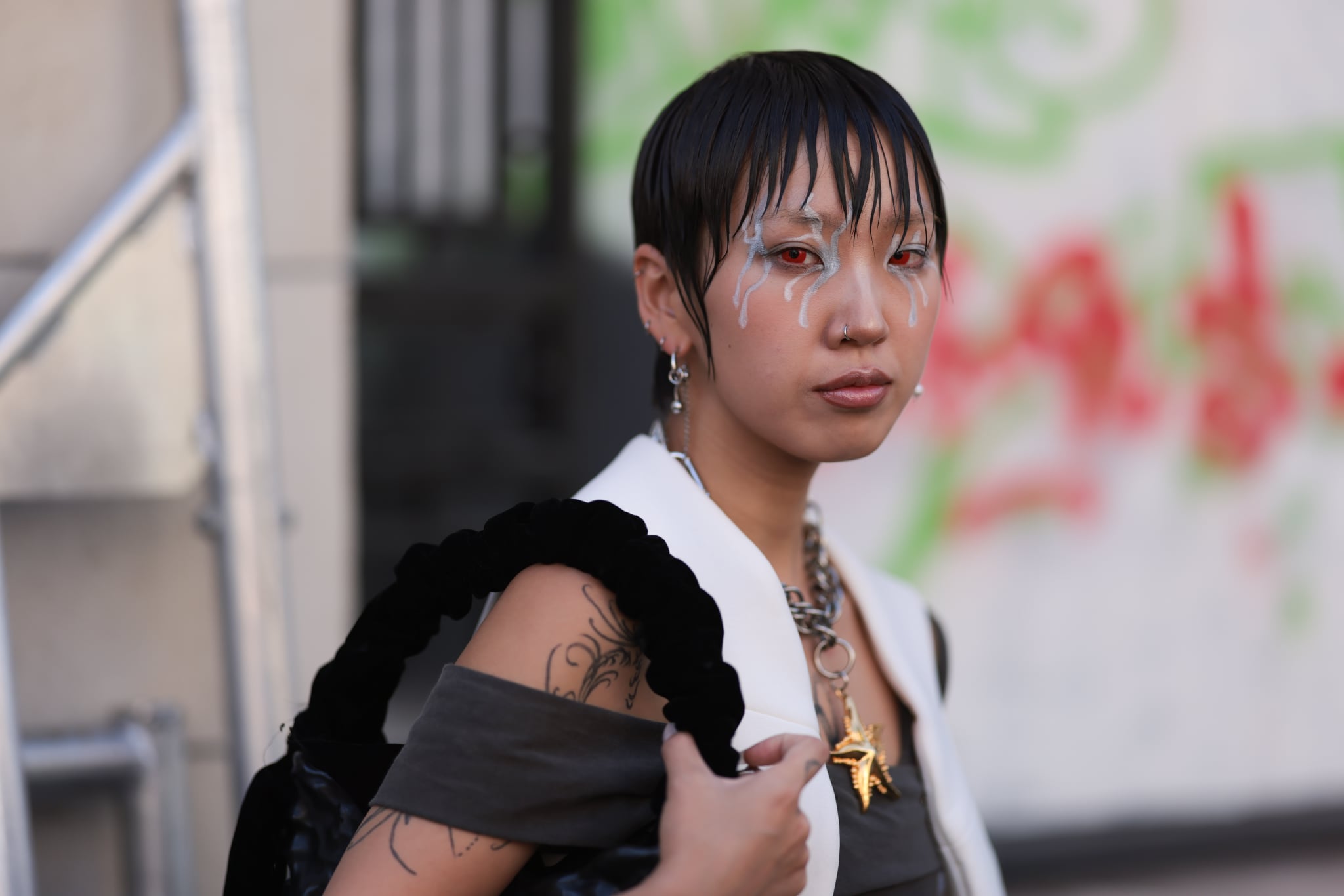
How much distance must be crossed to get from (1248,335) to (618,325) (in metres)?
1.81

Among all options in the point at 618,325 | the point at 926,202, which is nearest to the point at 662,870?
the point at 926,202

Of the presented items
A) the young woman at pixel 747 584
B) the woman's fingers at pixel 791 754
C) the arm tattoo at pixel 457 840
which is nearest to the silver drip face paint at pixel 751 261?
the young woman at pixel 747 584

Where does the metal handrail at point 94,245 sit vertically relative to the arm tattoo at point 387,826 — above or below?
above

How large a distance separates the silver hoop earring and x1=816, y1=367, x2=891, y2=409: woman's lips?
0.66ft

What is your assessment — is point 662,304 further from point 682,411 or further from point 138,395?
point 138,395

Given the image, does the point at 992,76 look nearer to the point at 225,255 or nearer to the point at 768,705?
the point at 225,255

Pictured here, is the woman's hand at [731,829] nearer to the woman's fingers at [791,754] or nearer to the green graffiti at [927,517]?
the woman's fingers at [791,754]

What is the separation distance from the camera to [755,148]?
1.37 meters

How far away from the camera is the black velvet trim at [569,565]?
119 cm

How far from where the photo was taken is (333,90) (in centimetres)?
260

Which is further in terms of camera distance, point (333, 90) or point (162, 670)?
point (333, 90)

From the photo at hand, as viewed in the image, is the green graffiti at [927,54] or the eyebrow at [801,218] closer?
the eyebrow at [801,218]

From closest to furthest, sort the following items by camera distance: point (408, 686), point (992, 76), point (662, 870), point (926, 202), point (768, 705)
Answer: point (662, 870), point (768, 705), point (926, 202), point (992, 76), point (408, 686)

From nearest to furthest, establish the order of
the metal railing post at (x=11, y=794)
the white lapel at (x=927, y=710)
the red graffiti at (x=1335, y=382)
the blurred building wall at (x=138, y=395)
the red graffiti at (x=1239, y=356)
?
the white lapel at (x=927, y=710) < the metal railing post at (x=11, y=794) < the blurred building wall at (x=138, y=395) < the red graffiti at (x=1239, y=356) < the red graffiti at (x=1335, y=382)
